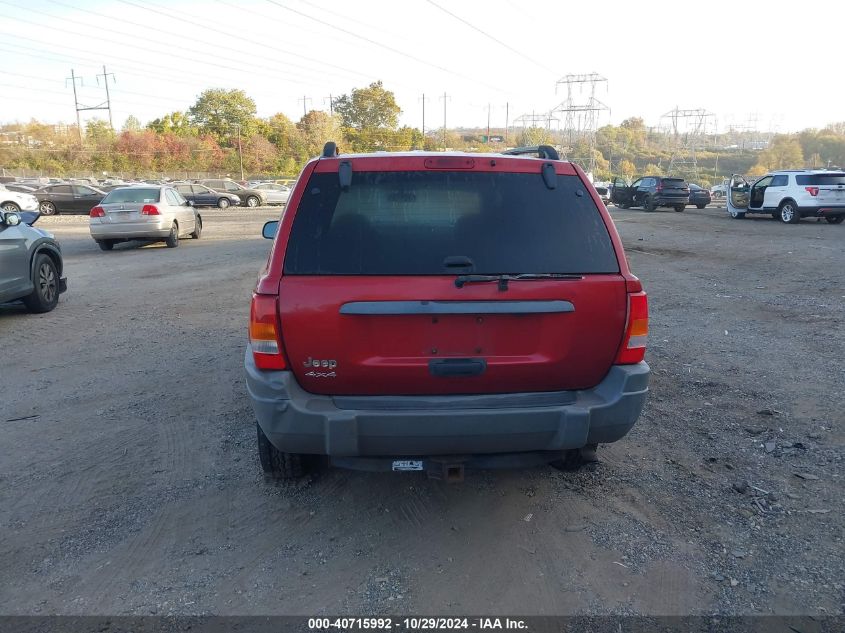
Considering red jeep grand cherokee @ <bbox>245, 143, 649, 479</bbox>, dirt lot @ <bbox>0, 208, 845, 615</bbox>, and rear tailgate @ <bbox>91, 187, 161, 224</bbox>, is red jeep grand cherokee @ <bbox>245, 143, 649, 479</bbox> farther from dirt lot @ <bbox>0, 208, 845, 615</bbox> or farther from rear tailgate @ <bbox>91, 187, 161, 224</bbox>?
rear tailgate @ <bbox>91, 187, 161, 224</bbox>

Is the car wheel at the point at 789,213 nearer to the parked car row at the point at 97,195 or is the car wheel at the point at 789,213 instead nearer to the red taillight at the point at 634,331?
the parked car row at the point at 97,195

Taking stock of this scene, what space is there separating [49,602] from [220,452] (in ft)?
5.29

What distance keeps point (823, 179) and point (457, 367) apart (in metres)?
23.9

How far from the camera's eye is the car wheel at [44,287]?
28.2ft

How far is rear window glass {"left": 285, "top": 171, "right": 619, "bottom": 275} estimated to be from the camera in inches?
122

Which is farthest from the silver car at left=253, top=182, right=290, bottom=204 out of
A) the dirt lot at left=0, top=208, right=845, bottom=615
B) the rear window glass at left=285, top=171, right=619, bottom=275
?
the rear window glass at left=285, top=171, right=619, bottom=275

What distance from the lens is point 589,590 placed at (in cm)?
293

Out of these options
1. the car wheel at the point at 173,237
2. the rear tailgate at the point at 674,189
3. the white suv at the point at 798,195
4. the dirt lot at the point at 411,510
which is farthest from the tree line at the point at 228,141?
the dirt lot at the point at 411,510

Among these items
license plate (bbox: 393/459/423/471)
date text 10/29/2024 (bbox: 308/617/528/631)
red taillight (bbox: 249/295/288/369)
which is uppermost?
red taillight (bbox: 249/295/288/369)

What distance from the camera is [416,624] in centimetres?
271

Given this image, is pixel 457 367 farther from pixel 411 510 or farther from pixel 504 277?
pixel 411 510

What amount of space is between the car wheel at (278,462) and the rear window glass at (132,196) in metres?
14.2

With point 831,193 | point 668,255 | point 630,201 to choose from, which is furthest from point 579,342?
point 630,201

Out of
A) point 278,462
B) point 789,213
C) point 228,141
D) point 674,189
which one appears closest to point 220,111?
point 228,141
